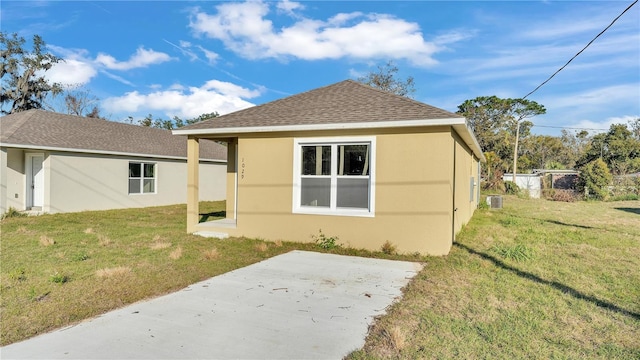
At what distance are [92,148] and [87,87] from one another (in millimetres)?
24868

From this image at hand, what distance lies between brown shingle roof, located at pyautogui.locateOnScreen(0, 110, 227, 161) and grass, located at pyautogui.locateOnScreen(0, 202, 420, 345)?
3.63 m

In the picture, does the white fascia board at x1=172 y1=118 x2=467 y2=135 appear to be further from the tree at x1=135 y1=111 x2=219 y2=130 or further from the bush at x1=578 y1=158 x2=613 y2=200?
the tree at x1=135 y1=111 x2=219 y2=130

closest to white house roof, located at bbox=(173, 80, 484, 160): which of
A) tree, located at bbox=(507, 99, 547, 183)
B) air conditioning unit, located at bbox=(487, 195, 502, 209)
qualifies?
air conditioning unit, located at bbox=(487, 195, 502, 209)

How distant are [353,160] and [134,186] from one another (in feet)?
41.4

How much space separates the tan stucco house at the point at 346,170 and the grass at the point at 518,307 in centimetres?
113

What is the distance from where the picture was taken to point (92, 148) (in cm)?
1423

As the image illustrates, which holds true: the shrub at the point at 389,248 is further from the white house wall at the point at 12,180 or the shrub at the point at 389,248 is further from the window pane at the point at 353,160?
the white house wall at the point at 12,180

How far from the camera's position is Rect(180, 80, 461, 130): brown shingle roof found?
23.3 feet

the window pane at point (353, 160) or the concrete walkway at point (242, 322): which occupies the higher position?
the window pane at point (353, 160)

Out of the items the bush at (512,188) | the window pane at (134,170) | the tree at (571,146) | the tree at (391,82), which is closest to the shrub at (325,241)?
the window pane at (134,170)

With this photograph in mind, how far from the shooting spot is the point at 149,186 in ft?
55.1

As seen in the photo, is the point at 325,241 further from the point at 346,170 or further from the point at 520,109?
the point at 520,109

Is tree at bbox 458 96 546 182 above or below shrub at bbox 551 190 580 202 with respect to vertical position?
above

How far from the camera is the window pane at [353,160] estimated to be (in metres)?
7.49
